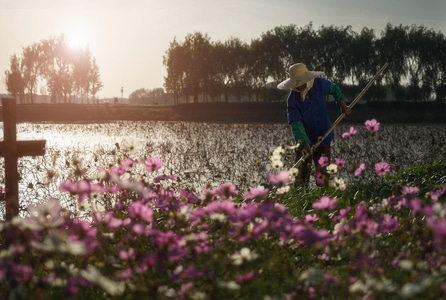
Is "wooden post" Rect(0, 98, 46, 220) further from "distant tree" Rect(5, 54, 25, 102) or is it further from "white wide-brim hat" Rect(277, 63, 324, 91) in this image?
"distant tree" Rect(5, 54, 25, 102)

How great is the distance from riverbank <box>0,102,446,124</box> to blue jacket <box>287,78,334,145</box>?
37.6m

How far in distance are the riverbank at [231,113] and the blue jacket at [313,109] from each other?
123 ft

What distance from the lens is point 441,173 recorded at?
9430 mm

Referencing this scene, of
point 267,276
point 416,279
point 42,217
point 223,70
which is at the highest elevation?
point 223,70

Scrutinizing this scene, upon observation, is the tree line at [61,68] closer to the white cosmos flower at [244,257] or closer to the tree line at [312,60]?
the tree line at [312,60]

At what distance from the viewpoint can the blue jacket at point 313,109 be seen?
832 centimetres

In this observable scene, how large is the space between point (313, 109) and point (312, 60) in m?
53.9

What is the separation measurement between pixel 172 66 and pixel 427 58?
2412 cm

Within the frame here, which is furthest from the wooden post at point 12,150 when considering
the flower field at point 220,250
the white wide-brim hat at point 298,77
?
the white wide-brim hat at point 298,77

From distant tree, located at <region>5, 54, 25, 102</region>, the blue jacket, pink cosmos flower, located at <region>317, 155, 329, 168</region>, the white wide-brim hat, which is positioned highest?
distant tree, located at <region>5, 54, 25, 102</region>

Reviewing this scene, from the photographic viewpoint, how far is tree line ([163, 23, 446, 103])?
5922cm

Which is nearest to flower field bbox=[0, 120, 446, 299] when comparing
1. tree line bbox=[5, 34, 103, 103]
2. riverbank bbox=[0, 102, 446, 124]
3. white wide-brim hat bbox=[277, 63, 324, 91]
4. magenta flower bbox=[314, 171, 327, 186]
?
magenta flower bbox=[314, 171, 327, 186]

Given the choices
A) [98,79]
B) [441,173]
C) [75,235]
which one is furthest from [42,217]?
[98,79]

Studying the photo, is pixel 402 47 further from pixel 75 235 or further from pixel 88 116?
pixel 75 235
